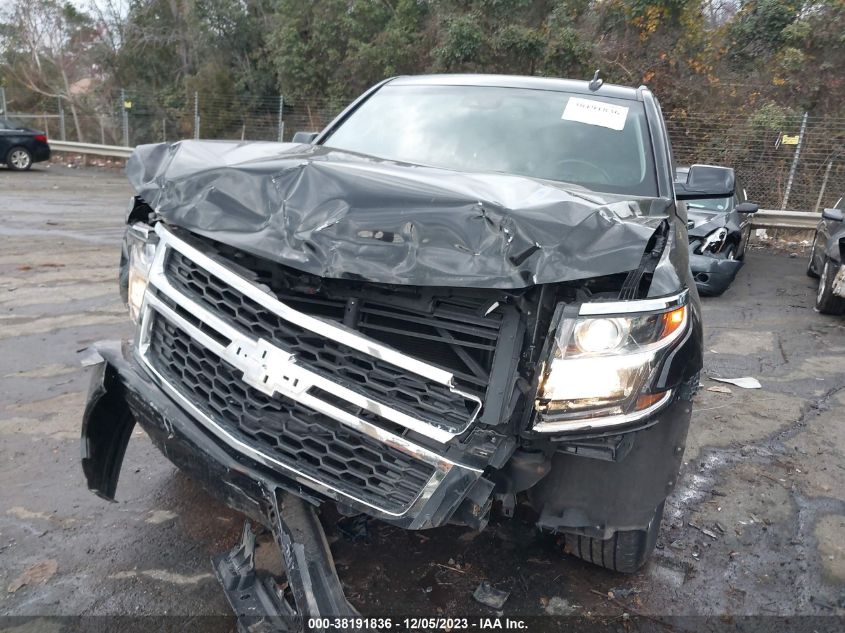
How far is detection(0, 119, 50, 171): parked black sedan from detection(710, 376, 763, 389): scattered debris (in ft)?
54.8

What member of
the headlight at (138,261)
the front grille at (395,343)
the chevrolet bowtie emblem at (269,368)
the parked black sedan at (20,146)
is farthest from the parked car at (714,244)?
the parked black sedan at (20,146)

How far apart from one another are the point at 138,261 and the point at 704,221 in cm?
707

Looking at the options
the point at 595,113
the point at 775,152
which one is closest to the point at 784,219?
the point at 775,152

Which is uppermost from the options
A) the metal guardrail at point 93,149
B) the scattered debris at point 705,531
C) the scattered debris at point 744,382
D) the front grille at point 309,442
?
the front grille at point 309,442

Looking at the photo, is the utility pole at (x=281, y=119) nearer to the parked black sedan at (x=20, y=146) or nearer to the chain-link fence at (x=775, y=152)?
the parked black sedan at (x=20, y=146)

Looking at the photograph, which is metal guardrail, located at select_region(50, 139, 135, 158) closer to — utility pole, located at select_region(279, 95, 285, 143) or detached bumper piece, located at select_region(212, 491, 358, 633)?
utility pole, located at select_region(279, 95, 285, 143)

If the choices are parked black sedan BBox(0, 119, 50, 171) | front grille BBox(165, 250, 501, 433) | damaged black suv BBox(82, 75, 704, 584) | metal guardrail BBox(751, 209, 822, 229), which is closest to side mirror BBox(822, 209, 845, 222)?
metal guardrail BBox(751, 209, 822, 229)

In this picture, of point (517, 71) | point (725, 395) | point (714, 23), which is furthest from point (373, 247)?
point (714, 23)

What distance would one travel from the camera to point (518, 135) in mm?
3254

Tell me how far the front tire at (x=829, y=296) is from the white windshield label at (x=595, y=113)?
15.8ft

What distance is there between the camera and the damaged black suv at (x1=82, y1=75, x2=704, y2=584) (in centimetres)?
181

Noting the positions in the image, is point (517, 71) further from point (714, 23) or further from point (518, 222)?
point (518, 222)

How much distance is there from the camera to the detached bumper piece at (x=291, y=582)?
5.70ft

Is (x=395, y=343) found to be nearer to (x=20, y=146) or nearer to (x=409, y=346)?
(x=409, y=346)
